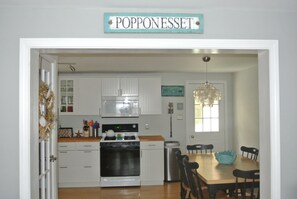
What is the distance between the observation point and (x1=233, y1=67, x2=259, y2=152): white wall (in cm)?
479

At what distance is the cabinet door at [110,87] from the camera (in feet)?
17.2

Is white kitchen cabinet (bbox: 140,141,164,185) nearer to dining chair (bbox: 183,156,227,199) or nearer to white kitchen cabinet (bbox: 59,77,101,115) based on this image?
white kitchen cabinet (bbox: 59,77,101,115)

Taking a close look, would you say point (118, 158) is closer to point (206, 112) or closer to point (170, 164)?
point (170, 164)

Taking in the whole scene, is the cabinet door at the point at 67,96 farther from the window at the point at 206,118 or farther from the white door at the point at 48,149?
the window at the point at 206,118

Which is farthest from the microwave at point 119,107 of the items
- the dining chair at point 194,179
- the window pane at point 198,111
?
the dining chair at point 194,179

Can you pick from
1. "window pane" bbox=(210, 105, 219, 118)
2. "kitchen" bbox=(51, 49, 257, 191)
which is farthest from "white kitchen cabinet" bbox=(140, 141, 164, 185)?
"window pane" bbox=(210, 105, 219, 118)

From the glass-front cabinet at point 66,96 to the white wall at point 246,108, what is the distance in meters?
A: 3.60

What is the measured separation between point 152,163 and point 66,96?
7.41 feet

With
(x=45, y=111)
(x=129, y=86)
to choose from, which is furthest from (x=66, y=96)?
(x=45, y=111)

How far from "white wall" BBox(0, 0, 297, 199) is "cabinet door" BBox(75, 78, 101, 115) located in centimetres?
338

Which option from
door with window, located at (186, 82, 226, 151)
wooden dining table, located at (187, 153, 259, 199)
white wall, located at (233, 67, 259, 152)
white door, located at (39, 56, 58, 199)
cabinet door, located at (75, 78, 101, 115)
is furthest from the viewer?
door with window, located at (186, 82, 226, 151)
